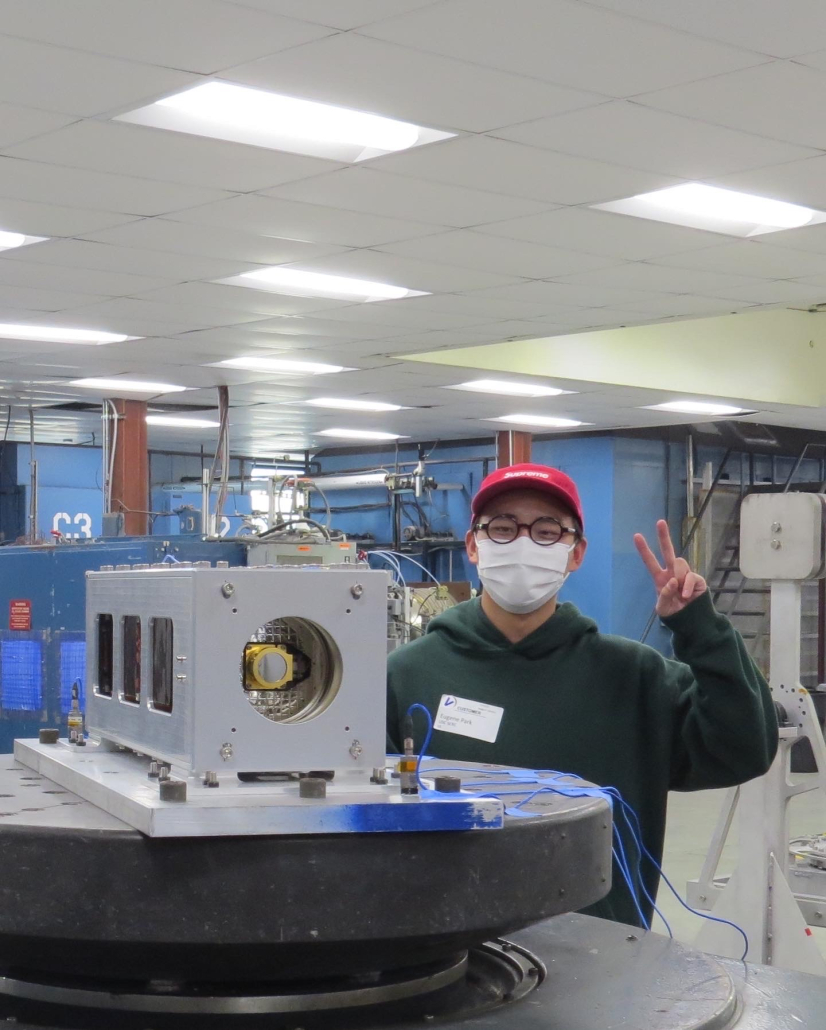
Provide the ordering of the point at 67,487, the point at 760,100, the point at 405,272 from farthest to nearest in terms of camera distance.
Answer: the point at 67,487, the point at 405,272, the point at 760,100

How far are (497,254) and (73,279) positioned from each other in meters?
1.90

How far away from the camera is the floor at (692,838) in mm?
5617

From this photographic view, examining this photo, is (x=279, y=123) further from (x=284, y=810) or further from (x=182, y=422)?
(x=182, y=422)

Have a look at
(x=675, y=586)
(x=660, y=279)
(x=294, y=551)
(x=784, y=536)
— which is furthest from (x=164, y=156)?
(x=294, y=551)

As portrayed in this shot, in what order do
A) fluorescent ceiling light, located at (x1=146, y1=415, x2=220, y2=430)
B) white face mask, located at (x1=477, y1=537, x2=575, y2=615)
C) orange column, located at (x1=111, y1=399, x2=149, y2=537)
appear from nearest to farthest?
white face mask, located at (x1=477, y1=537, x2=575, y2=615)
orange column, located at (x1=111, y1=399, x2=149, y2=537)
fluorescent ceiling light, located at (x1=146, y1=415, x2=220, y2=430)

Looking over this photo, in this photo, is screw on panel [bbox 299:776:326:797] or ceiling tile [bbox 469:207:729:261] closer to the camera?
screw on panel [bbox 299:776:326:797]

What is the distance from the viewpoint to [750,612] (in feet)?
39.6

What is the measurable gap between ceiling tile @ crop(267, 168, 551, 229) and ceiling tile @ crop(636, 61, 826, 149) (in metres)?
0.98

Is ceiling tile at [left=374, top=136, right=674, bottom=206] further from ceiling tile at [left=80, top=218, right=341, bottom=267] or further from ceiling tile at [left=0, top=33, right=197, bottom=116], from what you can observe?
ceiling tile at [left=80, top=218, right=341, bottom=267]

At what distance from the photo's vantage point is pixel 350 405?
10547 millimetres

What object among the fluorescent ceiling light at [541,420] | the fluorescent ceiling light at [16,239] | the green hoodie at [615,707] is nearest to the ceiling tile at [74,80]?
the fluorescent ceiling light at [16,239]

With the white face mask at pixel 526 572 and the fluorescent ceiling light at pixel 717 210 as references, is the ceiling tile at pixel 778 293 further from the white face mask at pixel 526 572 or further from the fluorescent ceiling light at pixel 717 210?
the white face mask at pixel 526 572

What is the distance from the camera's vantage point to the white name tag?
189cm

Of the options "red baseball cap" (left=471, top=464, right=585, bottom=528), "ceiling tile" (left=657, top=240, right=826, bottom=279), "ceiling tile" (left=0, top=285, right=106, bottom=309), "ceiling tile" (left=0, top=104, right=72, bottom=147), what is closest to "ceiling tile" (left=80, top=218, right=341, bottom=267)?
"ceiling tile" (left=0, top=104, right=72, bottom=147)
